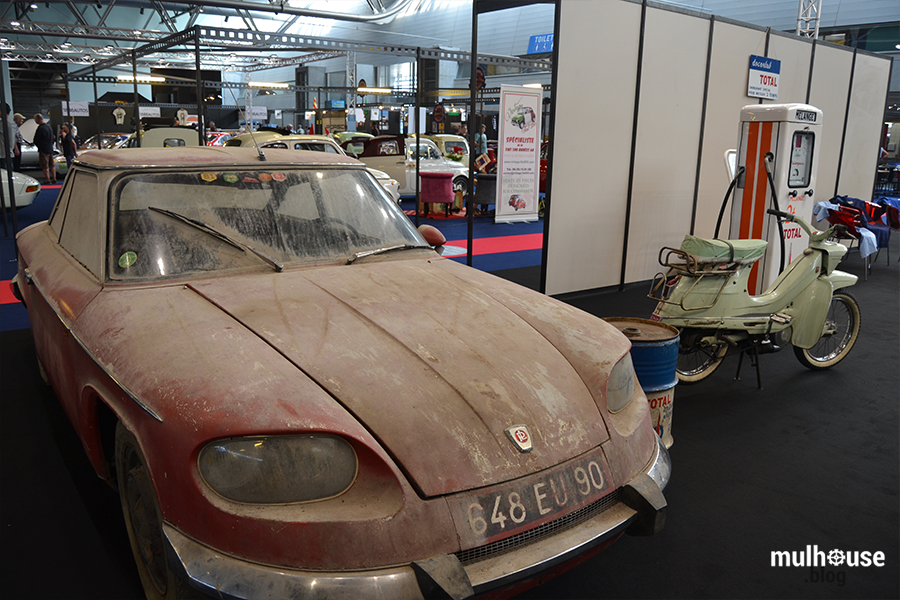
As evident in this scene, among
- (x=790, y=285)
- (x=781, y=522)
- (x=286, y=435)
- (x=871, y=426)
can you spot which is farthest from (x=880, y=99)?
(x=286, y=435)

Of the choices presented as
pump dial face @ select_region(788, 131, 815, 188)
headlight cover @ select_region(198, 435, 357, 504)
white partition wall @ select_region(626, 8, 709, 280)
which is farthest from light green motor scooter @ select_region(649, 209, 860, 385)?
headlight cover @ select_region(198, 435, 357, 504)

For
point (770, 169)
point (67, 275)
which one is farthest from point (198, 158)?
point (770, 169)

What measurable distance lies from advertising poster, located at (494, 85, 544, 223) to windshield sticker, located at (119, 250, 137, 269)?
852 centimetres

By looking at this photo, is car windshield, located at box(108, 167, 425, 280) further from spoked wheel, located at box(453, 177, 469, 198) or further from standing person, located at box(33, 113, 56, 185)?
standing person, located at box(33, 113, 56, 185)

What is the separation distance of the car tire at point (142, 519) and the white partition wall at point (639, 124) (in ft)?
16.8

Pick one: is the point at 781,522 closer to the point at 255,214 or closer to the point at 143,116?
the point at 255,214

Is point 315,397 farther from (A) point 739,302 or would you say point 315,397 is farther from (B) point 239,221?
(A) point 739,302

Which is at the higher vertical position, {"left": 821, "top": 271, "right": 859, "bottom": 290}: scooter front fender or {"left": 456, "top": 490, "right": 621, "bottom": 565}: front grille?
{"left": 821, "top": 271, "right": 859, "bottom": 290}: scooter front fender

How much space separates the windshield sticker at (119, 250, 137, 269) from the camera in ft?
8.72

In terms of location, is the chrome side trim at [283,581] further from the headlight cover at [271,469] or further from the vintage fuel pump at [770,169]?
the vintage fuel pump at [770,169]

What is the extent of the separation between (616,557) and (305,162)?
2361mm

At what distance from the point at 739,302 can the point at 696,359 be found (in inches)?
24.0

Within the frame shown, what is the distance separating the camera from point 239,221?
2891mm

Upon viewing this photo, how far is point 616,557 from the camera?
2.67 m
